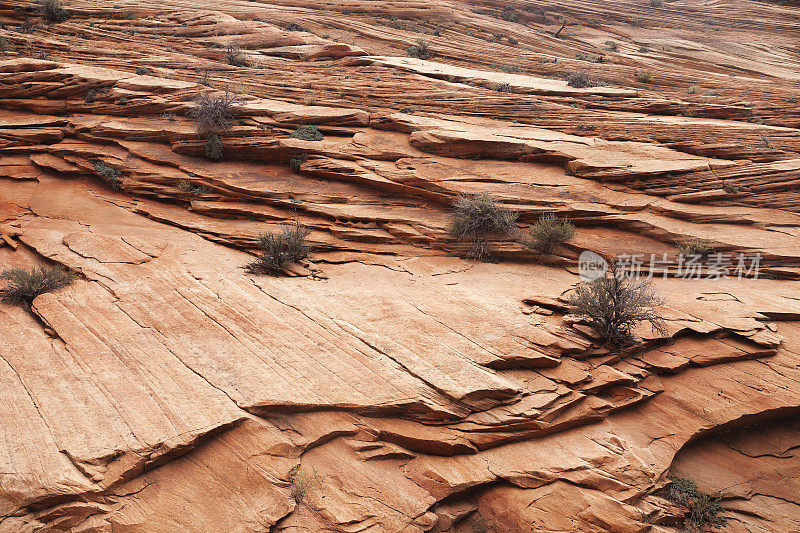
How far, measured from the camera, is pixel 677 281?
11.1 metres

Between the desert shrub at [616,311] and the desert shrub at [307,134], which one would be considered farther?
the desert shrub at [307,134]

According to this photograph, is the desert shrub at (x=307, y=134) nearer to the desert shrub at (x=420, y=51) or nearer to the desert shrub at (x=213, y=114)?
the desert shrub at (x=213, y=114)

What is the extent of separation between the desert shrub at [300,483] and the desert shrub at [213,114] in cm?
1156


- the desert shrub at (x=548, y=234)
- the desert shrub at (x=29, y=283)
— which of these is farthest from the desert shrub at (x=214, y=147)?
the desert shrub at (x=548, y=234)

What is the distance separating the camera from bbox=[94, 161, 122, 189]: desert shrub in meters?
14.1

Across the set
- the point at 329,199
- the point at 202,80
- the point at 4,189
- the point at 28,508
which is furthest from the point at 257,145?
the point at 28,508

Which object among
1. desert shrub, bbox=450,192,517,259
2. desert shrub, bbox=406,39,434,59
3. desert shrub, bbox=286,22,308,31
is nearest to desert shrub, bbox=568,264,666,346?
desert shrub, bbox=450,192,517,259

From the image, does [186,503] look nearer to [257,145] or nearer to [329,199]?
[329,199]

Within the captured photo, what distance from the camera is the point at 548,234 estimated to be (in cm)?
1155

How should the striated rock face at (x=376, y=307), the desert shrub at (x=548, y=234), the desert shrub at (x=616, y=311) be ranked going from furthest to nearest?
the desert shrub at (x=548, y=234)
the desert shrub at (x=616, y=311)
the striated rock face at (x=376, y=307)

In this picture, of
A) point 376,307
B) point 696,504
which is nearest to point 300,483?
point 376,307

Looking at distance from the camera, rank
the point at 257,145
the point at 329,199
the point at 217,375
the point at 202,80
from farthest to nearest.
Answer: the point at 202,80, the point at 257,145, the point at 329,199, the point at 217,375

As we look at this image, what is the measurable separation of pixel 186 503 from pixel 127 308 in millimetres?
4318

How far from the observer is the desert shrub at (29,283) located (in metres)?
9.30
